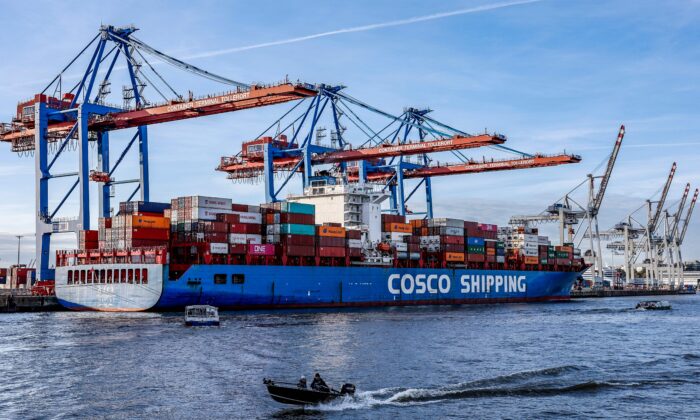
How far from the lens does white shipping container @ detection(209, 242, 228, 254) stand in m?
63.2

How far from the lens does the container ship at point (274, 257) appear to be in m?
62.1

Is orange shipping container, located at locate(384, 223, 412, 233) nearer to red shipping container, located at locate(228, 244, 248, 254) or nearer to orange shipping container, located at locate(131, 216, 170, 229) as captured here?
red shipping container, located at locate(228, 244, 248, 254)

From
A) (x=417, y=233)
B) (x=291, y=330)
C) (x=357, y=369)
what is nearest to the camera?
(x=357, y=369)

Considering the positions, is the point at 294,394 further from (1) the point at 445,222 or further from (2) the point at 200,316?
(1) the point at 445,222

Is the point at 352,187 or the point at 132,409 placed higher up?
the point at 352,187

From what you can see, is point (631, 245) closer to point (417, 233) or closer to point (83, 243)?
point (417, 233)

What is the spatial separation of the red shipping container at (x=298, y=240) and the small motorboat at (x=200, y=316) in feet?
56.5

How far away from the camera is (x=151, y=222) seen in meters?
63.3

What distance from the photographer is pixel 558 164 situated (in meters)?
83.6

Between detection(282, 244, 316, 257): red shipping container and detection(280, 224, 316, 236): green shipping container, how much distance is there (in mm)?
1294

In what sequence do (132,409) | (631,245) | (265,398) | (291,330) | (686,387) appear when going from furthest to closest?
(631,245), (291,330), (686,387), (265,398), (132,409)

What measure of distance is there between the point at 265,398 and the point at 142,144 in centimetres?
5164

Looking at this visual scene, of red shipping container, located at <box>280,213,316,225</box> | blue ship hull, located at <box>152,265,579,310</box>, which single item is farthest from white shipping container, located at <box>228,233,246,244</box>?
red shipping container, located at <box>280,213,316,225</box>

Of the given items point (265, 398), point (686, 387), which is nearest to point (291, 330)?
point (265, 398)
